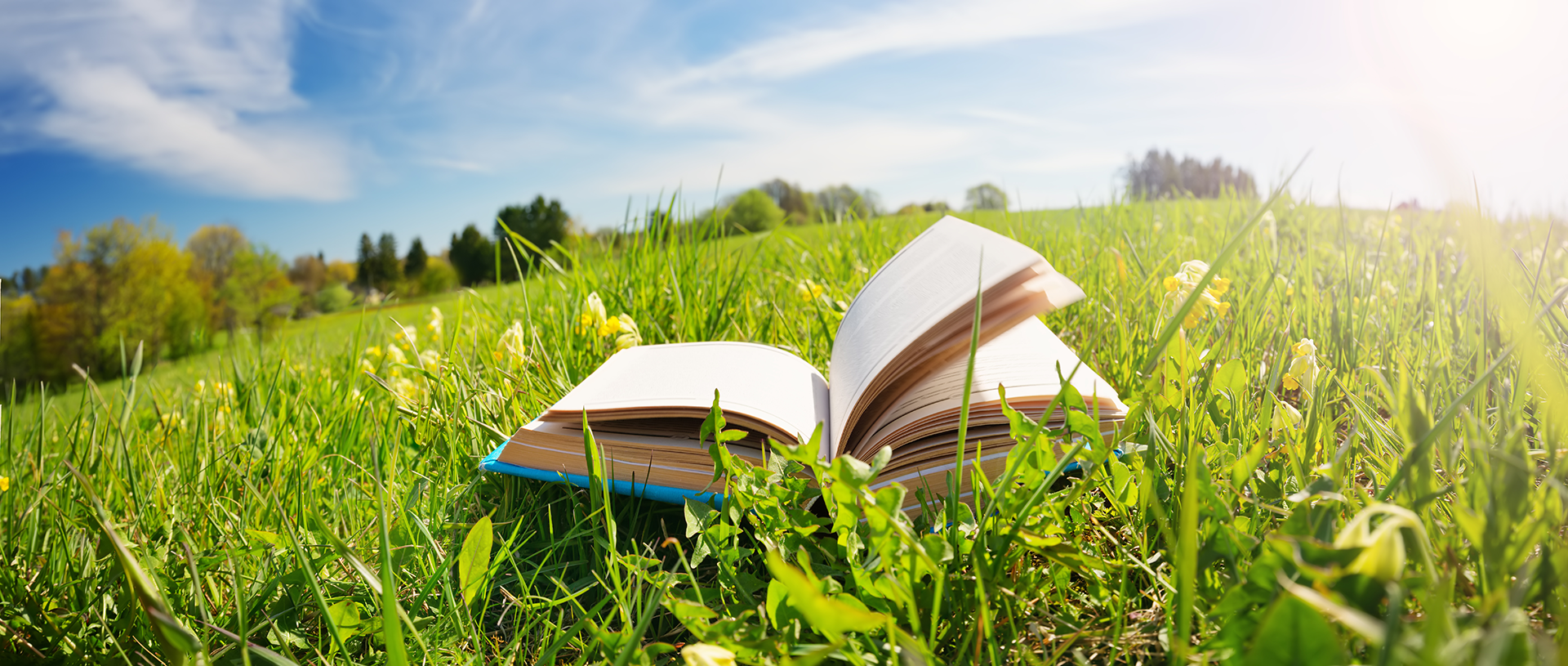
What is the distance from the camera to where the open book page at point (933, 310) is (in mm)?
969

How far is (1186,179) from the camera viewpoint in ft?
34.7

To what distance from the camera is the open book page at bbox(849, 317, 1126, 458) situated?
3.35 feet

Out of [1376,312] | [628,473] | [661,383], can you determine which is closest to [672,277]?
[661,383]

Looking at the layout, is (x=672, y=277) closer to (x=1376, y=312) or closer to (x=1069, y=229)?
(x=1376, y=312)

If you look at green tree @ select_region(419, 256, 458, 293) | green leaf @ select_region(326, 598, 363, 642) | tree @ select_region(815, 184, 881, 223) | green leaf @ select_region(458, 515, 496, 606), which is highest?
green tree @ select_region(419, 256, 458, 293)

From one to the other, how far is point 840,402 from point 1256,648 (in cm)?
80

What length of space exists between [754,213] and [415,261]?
65.1m

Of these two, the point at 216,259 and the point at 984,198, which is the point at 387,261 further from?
the point at 984,198

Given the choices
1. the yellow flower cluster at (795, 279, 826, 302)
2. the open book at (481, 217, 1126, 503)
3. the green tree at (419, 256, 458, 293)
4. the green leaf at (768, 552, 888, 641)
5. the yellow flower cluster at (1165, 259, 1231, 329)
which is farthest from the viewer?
the green tree at (419, 256, 458, 293)

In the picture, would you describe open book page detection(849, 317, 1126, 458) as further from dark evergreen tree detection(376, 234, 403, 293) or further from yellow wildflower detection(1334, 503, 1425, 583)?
dark evergreen tree detection(376, 234, 403, 293)

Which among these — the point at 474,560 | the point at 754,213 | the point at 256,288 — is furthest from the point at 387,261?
the point at 474,560

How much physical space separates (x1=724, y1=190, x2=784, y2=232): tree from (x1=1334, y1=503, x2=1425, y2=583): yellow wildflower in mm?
2517

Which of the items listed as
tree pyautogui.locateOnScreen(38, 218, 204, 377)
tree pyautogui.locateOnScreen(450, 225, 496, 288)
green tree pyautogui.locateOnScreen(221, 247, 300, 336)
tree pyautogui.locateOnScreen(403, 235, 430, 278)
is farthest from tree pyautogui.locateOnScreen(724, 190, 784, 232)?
tree pyautogui.locateOnScreen(403, 235, 430, 278)

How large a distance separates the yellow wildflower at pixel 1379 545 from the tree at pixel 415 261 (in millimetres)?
70031
